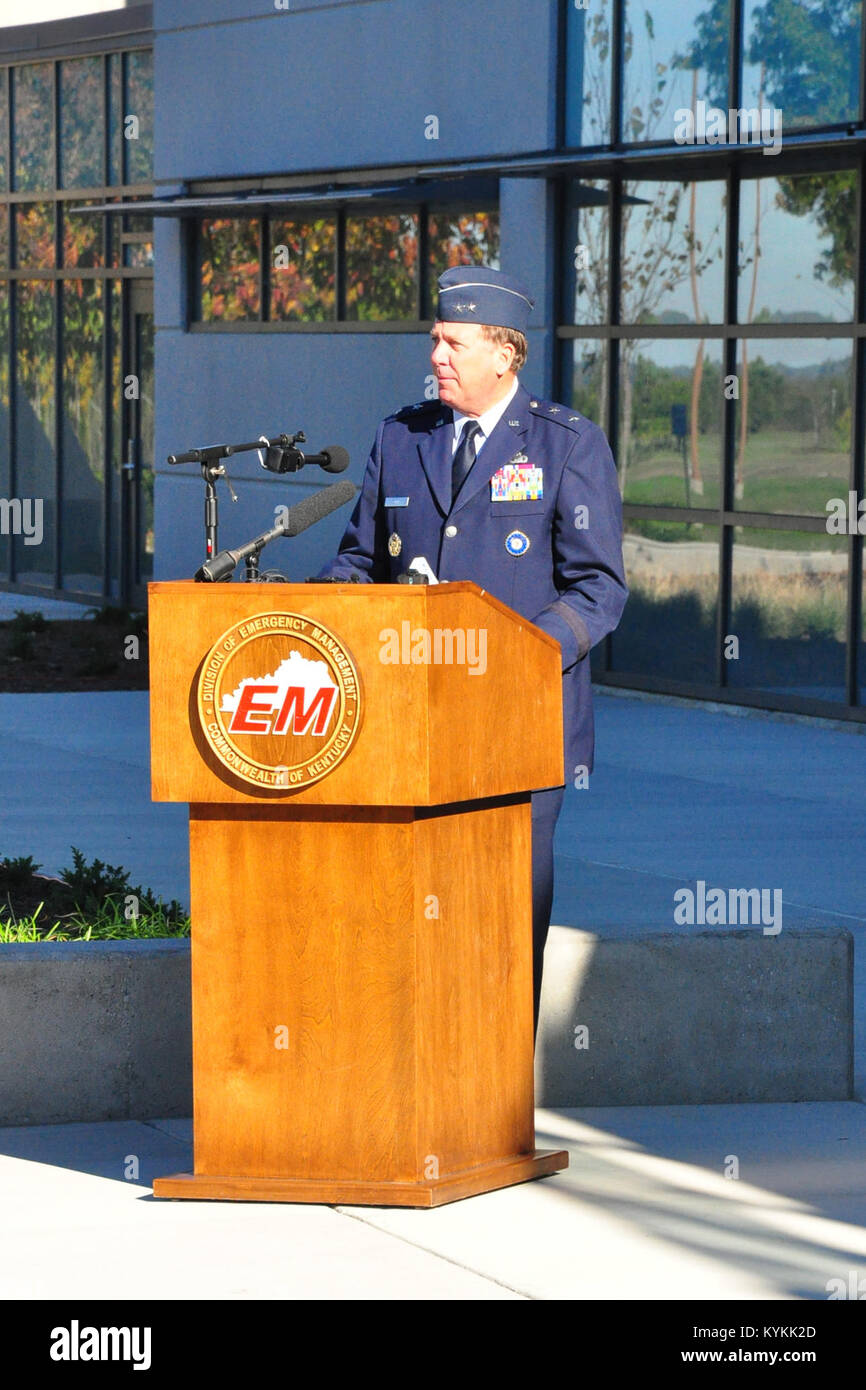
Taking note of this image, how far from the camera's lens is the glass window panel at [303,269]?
19.7m

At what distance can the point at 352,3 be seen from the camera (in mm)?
18828

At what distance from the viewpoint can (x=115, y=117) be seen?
77.9ft

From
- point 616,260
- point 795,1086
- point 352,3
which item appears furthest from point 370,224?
point 795,1086

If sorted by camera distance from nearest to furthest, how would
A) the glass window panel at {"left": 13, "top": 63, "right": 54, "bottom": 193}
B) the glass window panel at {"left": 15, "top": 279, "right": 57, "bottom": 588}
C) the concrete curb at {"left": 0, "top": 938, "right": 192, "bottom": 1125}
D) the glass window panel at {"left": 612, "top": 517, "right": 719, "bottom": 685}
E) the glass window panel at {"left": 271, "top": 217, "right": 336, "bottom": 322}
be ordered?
the concrete curb at {"left": 0, "top": 938, "right": 192, "bottom": 1125}, the glass window panel at {"left": 612, "top": 517, "right": 719, "bottom": 685}, the glass window panel at {"left": 271, "top": 217, "right": 336, "bottom": 322}, the glass window panel at {"left": 13, "top": 63, "right": 54, "bottom": 193}, the glass window panel at {"left": 15, "top": 279, "right": 57, "bottom": 588}

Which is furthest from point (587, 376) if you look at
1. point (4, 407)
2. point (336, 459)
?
point (336, 459)

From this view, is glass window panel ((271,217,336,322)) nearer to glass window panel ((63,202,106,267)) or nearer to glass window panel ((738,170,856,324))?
glass window panel ((63,202,106,267))

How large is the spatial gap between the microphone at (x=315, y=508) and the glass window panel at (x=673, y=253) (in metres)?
10.9

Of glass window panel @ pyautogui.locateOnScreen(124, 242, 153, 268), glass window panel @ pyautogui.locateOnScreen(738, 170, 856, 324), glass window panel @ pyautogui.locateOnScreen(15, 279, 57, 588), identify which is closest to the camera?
glass window panel @ pyautogui.locateOnScreen(738, 170, 856, 324)

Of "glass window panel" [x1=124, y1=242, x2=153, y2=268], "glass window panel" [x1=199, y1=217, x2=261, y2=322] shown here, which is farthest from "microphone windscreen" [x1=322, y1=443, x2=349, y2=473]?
"glass window panel" [x1=124, y1=242, x2=153, y2=268]

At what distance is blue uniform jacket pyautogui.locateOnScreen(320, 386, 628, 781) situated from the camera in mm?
5809

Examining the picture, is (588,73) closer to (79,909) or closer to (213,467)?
(79,909)

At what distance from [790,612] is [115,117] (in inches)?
436

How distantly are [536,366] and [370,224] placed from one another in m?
2.77

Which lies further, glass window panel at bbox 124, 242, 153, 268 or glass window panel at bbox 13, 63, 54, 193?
glass window panel at bbox 13, 63, 54, 193
